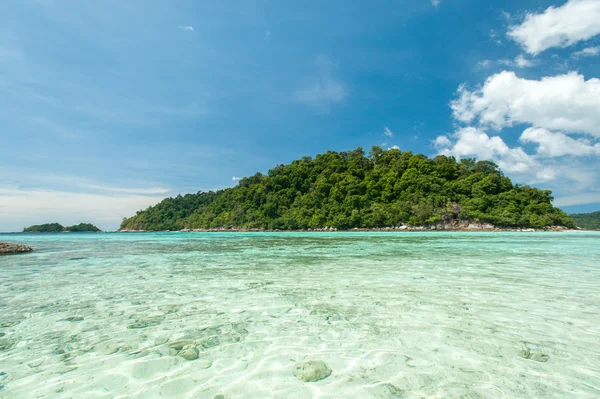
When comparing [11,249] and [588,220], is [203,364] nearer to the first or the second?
[11,249]

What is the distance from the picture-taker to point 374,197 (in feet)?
304

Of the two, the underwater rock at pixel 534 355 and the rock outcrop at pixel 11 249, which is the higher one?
the rock outcrop at pixel 11 249

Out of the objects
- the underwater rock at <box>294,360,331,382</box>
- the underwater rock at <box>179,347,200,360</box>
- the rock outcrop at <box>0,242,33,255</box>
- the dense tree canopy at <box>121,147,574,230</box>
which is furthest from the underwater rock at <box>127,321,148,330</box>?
the dense tree canopy at <box>121,147,574,230</box>

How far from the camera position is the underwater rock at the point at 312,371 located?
98.5 inches

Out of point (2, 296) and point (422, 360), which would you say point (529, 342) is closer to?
point (422, 360)

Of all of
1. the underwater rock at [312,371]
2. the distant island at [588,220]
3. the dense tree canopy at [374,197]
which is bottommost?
the underwater rock at [312,371]

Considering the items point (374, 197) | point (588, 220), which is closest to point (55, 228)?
point (374, 197)

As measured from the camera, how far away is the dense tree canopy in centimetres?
7562

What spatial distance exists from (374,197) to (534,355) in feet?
303

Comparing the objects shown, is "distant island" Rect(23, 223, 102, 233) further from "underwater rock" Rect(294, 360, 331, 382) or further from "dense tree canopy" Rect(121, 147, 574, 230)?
"underwater rock" Rect(294, 360, 331, 382)

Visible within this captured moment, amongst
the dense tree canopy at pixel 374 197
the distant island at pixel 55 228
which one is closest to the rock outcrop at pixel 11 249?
the dense tree canopy at pixel 374 197

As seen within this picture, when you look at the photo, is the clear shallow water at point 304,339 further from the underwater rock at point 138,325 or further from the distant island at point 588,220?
the distant island at point 588,220

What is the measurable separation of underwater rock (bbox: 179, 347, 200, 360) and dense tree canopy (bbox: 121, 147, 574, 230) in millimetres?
80942

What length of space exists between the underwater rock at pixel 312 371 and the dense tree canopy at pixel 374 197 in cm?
8085
